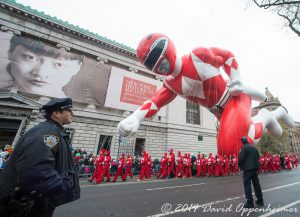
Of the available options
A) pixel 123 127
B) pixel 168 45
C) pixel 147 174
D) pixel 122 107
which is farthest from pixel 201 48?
pixel 122 107

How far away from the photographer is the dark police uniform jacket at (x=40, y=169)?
1114mm

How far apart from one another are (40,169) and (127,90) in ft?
51.2

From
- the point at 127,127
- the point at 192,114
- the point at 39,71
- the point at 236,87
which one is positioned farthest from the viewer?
the point at 192,114

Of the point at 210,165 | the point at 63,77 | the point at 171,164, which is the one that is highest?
the point at 63,77

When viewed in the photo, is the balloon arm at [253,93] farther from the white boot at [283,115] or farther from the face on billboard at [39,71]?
the face on billboard at [39,71]

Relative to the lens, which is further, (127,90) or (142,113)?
(127,90)

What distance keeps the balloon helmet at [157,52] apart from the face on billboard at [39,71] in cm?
1309

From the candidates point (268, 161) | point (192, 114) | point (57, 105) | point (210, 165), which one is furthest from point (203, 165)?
point (57, 105)

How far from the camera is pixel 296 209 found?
3373mm

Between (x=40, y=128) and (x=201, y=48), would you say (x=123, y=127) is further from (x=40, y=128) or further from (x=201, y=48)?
(x=201, y=48)

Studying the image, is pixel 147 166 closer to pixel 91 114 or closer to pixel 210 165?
pixel 210 165

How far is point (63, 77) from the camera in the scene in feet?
46.4

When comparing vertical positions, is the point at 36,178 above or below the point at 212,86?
below

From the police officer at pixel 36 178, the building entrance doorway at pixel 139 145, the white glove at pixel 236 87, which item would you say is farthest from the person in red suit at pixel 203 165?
the police officer at pixel 36 178
